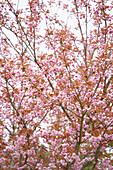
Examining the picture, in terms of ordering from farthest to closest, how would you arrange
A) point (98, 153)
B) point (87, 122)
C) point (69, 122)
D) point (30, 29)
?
point (30, 29) → point (87, 122) → point (69, 122) → point (98, 153)

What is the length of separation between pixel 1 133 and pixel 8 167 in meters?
0.91

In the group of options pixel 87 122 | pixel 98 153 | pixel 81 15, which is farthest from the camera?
pixel 81 15

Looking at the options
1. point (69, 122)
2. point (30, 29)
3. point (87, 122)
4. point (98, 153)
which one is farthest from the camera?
point (30, 29)

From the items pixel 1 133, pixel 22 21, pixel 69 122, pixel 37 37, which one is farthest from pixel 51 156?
pixel 22 21

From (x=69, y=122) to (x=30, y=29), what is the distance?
280cm

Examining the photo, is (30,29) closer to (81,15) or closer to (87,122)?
(81,15)

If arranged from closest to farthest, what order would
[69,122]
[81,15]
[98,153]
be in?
1. [98,153]
2. [69,122]
3. [81,15]

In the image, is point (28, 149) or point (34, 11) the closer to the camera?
point (28, 149)

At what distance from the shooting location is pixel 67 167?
11.8ft

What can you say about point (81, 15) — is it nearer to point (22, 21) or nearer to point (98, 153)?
point (22, 21)

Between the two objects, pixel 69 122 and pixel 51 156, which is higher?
pixel 69 122

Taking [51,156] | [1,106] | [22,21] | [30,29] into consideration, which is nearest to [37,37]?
[30,29]

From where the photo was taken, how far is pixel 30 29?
188 inches

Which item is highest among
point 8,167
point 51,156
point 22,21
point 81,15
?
point 81,15
